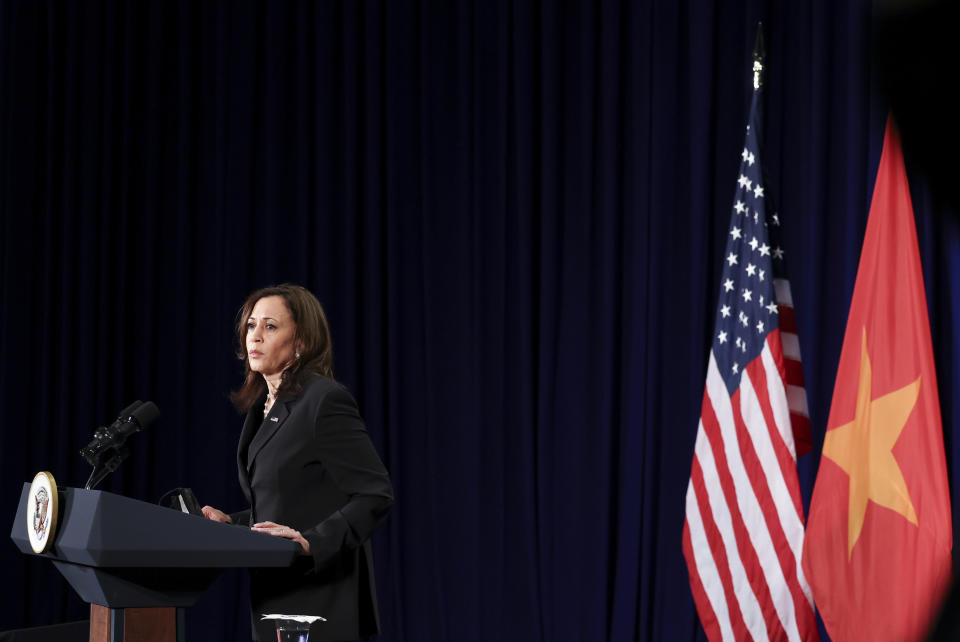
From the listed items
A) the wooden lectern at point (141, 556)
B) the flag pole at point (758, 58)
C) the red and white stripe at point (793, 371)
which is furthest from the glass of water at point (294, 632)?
the flag pole at point (758, 58)

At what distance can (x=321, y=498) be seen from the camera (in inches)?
96.2

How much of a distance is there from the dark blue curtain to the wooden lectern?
3.02 m

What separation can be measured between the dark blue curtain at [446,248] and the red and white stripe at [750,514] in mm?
596

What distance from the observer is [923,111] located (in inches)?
6.1

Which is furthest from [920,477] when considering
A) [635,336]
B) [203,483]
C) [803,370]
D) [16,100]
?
[16,100]

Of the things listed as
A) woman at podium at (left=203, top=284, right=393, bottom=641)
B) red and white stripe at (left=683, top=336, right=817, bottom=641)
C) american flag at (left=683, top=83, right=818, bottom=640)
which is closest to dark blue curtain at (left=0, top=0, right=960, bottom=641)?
american flag at (left=683, top=83, right=818, bottom=640)

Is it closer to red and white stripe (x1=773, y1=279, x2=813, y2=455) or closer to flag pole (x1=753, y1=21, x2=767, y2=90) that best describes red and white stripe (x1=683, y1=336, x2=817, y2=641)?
red and white stripe (x1=773, y1=279, x2=813, y2=455)

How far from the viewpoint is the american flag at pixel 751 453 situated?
4000 millimetres

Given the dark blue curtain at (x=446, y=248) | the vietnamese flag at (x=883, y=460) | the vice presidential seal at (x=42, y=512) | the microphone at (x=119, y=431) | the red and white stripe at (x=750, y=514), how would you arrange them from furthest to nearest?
the dark blue curtain at (x=446, y=248) → the red and white stripe at (x=750, y=514) → the vietnamese flag at (x=883, y=460) → the microphone at (x=119, y=431) → the vice presidential seal at (x=42, y=512)

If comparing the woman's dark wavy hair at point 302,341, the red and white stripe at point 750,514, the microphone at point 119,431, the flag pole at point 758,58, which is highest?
the flag pole at point 758,58

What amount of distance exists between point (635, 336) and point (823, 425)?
0.85 meters

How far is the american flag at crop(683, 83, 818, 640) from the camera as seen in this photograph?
400cm

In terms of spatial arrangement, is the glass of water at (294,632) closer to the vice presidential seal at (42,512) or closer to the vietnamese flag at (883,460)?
the vice presidential seal at (42,512)

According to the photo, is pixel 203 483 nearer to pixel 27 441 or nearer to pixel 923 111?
pixel 27 441
